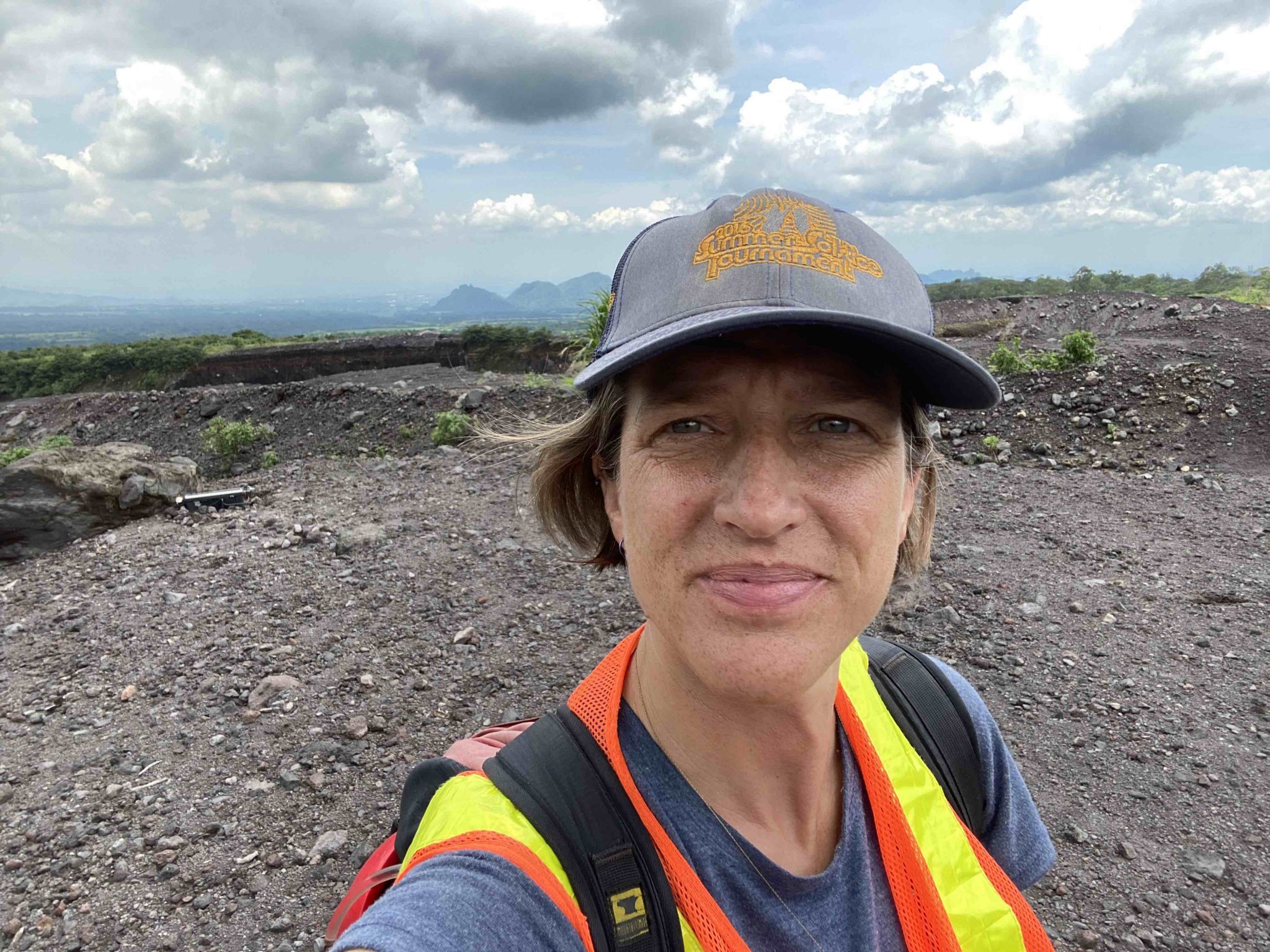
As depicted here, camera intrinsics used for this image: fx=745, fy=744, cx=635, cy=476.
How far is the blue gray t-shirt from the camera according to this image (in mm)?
960

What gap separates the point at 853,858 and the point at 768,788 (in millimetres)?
181

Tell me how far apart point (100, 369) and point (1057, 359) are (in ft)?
89.6

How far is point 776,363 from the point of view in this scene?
1.13 m

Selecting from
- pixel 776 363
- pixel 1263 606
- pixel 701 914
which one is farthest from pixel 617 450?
pixel 1263 606

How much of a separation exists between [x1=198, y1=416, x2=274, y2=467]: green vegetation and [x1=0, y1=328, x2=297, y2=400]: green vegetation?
14858 mm

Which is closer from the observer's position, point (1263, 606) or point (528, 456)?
point (528, 456)

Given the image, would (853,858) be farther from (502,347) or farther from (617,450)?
(502,347)

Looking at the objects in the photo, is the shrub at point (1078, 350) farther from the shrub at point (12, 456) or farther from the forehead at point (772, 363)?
the shrub at point (12, 456)

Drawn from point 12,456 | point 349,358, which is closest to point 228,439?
point 12,456

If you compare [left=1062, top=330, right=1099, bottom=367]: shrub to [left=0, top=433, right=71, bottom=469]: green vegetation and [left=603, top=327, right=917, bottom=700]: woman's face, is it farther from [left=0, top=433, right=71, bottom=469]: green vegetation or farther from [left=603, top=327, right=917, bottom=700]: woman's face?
[left=0, top=433, right=71, bottom=469]: green vegetation

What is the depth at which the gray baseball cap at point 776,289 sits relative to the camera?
1.08 m

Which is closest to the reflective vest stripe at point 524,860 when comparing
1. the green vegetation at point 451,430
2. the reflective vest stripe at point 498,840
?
the reflective vest stripe at point 498,840

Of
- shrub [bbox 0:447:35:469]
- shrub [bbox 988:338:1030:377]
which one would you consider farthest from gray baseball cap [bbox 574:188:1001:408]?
shrub [bbox 988:338:1030:377]

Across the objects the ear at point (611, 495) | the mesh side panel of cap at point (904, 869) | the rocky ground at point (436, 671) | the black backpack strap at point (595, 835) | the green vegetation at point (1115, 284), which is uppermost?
the green vegetation at point (1115, 284)
